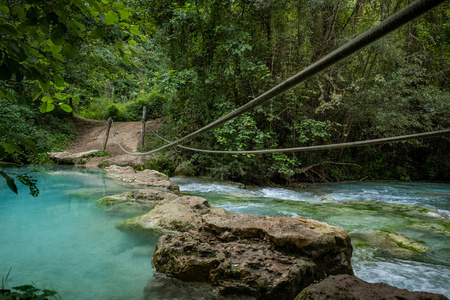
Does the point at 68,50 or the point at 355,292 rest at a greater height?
the point at 68,50

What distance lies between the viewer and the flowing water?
2.10m

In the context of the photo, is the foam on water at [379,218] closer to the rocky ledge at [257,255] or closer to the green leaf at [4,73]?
the rocky ledge at [257,255]

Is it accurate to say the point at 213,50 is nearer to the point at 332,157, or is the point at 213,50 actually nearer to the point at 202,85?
the point at 202,85

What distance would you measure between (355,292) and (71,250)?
2.54m

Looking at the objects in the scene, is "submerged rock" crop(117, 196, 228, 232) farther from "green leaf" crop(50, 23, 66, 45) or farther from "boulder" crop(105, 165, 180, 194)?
"green leaf" crop(50, 23, 66, 45)

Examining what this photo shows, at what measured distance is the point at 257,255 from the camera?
2.01 meters

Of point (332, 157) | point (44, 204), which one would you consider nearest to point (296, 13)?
point (332, 157)

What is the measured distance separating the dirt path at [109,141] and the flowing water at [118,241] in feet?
10.6

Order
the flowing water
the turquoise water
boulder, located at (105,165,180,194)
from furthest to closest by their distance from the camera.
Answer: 1. boulder, located at (105,165,180,194)
2. the flowing water
3. the turquoise water

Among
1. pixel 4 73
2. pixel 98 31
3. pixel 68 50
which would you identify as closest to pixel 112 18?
pixel 98 31

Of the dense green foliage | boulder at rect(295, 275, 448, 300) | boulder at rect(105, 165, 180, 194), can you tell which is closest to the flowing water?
boulder at rect(105, 165, 180, 194)

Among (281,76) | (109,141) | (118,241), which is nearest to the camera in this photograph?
(118,241)

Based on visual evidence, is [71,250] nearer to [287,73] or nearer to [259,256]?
[259,256]

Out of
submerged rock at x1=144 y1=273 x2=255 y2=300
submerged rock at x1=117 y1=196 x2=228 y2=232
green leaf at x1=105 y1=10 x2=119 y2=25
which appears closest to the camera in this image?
green leaf at x1=105 y1=10 x2=119 y2=25
